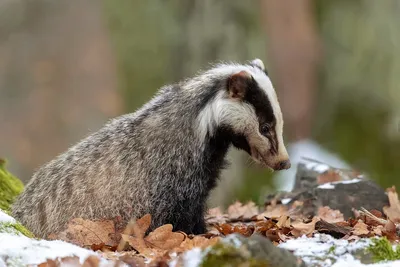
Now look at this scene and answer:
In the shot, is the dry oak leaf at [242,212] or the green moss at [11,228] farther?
the dry oak leaf at [242,212]

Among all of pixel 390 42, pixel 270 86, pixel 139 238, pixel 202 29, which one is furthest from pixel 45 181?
pixel 390 42

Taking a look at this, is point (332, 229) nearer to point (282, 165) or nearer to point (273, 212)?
point (282, 165)

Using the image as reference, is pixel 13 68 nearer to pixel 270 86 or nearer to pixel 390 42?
pixel 270 86

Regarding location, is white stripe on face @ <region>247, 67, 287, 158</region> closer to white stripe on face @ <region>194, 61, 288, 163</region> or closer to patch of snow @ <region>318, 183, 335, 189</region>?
white stripe on face @ <region>194, 61, 288, 163</region>

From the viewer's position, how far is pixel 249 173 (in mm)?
16547

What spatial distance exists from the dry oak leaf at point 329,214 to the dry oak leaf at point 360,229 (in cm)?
98

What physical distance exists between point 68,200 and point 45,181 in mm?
389

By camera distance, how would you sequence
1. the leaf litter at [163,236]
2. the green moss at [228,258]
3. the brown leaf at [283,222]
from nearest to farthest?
the green moss at [228,258]
the leaf litter at [163,236]
the brown leaf at [283,222]

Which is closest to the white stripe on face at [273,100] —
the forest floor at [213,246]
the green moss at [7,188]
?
the forest floor at [213,246]

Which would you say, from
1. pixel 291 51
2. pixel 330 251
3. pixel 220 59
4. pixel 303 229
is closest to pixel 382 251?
pixel 330 251

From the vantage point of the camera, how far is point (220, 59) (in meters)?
12.6

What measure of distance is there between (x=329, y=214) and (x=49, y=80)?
10443 millimetres

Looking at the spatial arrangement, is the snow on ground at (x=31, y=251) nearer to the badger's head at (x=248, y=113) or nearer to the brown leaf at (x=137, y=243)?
the brown leaf at (x=137, y=243)

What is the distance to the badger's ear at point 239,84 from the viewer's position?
19.5 ft
